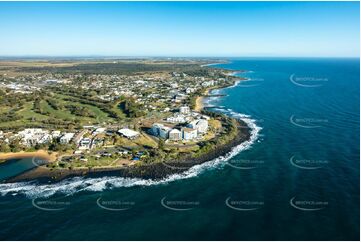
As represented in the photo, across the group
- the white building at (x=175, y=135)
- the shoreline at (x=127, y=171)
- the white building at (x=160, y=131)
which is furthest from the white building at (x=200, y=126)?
the shoreline at (x=127, y=171)

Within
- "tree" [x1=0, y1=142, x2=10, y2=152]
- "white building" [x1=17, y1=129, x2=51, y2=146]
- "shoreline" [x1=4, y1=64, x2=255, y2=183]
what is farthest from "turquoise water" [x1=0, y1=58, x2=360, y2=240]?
"white building" [x1=17, y1=129, x2=51, y2=146]

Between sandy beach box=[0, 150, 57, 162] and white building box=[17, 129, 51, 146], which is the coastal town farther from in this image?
sandy beach box=[0, 150, 57, 162]

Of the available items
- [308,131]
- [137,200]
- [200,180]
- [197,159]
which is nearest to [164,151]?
[197,159]

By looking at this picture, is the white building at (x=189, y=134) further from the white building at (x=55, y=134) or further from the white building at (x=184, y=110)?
the white building at (x=55, y=134)

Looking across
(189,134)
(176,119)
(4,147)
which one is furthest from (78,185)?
(176,119)

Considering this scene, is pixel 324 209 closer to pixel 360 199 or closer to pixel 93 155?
pixel 360 199
